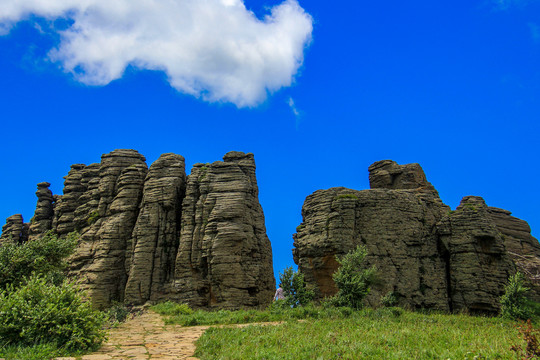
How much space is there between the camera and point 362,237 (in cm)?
3384

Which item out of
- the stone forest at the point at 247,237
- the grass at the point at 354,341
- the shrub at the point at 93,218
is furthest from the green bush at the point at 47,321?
the shrub at the point at 93,218

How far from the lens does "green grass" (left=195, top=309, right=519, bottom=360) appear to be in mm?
14383

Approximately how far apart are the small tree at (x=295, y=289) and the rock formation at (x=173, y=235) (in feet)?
25.5

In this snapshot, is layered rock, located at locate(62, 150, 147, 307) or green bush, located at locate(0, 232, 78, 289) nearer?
green bush, located at locate(0, 232, 78, 289)

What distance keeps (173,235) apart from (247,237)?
9973 mm

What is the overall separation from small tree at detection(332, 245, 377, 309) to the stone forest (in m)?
2.38

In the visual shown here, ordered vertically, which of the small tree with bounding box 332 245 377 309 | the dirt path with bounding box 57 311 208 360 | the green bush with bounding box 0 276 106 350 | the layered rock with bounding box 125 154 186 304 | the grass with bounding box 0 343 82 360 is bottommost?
the dirt path with bounding box 57 311 208 360

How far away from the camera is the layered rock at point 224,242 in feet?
130

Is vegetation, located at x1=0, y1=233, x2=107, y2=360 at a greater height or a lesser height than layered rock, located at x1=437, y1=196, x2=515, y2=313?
lesser

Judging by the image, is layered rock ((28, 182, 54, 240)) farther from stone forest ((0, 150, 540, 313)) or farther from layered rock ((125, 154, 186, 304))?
layered rock ((125, 154, 186, 304))

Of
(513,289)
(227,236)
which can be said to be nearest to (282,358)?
(513,289)

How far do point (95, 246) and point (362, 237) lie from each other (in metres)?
32.3

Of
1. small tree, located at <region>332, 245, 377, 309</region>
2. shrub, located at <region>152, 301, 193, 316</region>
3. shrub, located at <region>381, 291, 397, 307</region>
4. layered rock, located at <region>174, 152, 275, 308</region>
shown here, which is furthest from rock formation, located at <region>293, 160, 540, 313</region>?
shrub, located at <region>152, 301, 193, 316</region>

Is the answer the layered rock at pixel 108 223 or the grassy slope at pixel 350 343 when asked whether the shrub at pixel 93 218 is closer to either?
the layered rock at pixel 108 223
